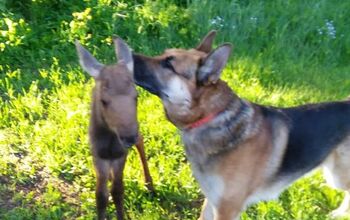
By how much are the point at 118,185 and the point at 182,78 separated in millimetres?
1009

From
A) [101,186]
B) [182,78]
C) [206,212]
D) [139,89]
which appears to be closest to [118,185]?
[101,186]

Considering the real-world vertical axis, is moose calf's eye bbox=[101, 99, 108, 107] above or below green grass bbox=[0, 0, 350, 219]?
above

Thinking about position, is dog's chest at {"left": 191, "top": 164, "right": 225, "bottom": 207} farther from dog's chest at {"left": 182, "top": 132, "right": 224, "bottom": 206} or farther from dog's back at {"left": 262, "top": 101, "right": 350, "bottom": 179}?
dog's back at {"left": 262, "top": 101, "right": 350, "bottom": 179}

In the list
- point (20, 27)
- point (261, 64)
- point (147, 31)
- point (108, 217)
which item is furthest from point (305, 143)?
point (20, 27)

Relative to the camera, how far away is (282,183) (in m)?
4.32

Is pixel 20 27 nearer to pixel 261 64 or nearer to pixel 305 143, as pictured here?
pixel 261 64

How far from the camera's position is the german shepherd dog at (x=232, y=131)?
12.8ft

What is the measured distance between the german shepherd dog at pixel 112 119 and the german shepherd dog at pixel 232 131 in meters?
0.19

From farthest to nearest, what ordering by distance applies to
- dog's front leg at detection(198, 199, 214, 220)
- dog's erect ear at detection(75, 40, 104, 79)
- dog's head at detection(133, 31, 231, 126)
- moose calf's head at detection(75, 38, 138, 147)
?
dog's front leg at detection(198, 199, 214, 220) → dog's erect ear at detection(75, 40, 104, 79) → dog's head at detection(133, 31, 231, 126) → moose calf's head at detection(75, 38, 138, 147)

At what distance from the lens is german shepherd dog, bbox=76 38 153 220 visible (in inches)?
148

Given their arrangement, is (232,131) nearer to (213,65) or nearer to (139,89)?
(213,65)

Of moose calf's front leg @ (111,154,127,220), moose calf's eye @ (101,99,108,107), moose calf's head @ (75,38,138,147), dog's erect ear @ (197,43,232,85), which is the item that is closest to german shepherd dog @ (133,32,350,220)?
dog's erect ear @ (197,43,232,85)

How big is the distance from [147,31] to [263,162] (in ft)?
9.35

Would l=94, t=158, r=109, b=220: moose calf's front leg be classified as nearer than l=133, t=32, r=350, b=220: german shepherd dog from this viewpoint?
No
